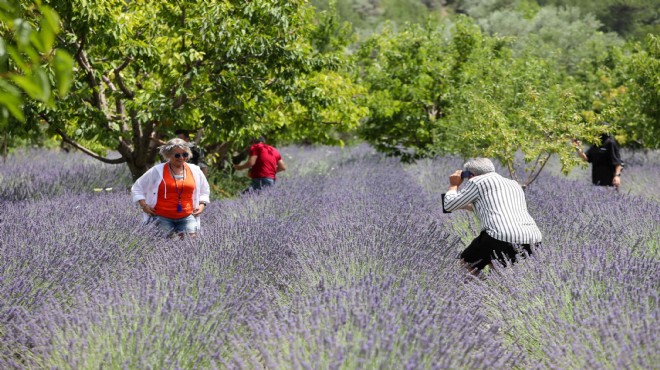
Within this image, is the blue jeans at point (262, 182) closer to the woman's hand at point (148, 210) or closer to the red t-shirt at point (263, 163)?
the red t-shirt at point (263, 163)

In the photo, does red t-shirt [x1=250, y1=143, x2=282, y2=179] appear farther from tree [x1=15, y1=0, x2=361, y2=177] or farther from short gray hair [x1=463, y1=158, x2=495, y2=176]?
short gray hair [x1=463, y1=158, x2=495, y2=176]

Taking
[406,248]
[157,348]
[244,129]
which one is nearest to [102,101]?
[244,129]

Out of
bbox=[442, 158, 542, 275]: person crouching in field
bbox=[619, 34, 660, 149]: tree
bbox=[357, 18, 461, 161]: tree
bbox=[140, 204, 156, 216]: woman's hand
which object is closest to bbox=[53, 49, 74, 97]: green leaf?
bbox=[442, 158, 542, 275]: person crouching in field

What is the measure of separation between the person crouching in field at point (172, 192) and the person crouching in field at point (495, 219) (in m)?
2.11

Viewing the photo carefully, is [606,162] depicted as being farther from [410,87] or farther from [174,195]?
[410,87]

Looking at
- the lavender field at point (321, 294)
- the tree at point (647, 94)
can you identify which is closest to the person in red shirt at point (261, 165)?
the lavender field at point (321, 294)

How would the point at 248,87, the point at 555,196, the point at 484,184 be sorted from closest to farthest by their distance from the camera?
the point at 484,184, the point at 555,196, the point at 248,87

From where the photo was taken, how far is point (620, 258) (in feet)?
12.7

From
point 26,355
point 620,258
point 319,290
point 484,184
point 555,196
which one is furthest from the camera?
point 555,196

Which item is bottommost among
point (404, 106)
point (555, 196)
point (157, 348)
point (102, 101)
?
point (404, 106)

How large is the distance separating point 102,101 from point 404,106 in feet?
29.4

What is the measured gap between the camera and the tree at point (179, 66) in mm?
7449

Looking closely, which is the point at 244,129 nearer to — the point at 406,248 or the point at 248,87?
the point at 248,87

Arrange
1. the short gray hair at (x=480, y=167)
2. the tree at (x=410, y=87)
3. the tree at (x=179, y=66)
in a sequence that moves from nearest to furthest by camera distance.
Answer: the short gray hair at (x=480, y=167) → the tree at (x=179, y=66) → the tree at (x=410, y=87)
